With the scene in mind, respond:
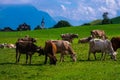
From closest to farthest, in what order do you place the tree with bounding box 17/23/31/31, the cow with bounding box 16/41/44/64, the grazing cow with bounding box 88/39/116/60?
1. the cow with bounding box 16/41/44/64
2. the grazing cow with bounding box 88/39/116/60
3. the tree with bounding box 17/23/31/31

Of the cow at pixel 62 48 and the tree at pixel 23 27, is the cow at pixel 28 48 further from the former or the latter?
the tree at pixel 23 27

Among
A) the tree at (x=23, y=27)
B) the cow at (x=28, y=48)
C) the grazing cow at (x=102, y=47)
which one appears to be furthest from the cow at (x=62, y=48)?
the tree at (x=23, y=27)

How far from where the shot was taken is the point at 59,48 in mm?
29031

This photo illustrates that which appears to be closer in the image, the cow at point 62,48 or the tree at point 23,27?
the cow at point 62,48

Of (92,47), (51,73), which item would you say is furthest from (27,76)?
(92,47)

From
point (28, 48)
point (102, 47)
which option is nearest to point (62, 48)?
point (28, 48)

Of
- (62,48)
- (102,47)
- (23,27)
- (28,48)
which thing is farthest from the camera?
(23,27)

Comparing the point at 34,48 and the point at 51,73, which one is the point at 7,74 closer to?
the point at 51,73

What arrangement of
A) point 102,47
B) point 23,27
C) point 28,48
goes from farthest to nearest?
point 23,27 → point 102,47 → point 28,48

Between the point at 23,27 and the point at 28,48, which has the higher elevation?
the point at 23,27

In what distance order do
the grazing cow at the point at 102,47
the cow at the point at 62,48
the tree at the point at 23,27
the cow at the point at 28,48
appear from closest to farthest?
1. the cow at the point at 28,48
2. the cow at the point at 62,48
3. the grazing cow at the point at 102,47
4. the tree at the point at 23,27

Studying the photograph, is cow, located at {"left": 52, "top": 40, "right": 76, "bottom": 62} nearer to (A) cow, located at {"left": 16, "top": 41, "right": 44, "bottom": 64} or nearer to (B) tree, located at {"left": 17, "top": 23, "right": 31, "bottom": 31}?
(A) cow, located at {"left": 16, "top": 41, "right": 44, "bottom": 64}

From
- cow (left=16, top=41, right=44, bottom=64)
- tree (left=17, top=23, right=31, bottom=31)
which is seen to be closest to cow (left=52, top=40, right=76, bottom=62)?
cow (left=16, top=41, right=44, bottom=64)

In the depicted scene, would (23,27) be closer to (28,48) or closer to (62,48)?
(62,48)
